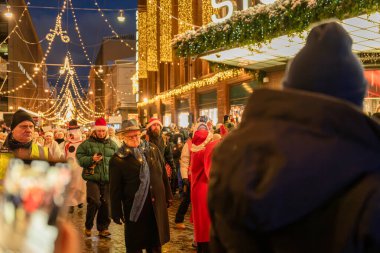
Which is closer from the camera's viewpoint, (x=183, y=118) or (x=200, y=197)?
(x=200, y=197)

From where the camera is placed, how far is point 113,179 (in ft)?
20.0

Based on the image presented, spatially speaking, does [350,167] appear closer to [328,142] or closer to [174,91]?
[328,142]

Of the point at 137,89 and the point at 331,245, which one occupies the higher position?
the point at 137,89

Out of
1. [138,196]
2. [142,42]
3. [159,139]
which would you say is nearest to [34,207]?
[138,196]

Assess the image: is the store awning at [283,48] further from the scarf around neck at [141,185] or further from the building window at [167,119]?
the building window at [167,119]

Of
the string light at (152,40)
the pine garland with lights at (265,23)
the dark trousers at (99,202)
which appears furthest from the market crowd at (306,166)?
the string light at (152,40)

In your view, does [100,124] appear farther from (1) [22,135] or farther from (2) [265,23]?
(2) [265,23]

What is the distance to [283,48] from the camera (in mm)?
14766

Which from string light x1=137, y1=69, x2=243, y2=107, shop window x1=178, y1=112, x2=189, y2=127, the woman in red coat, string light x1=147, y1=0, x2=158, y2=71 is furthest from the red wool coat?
shop window x1=178, y1=112, x2=189, y2=127

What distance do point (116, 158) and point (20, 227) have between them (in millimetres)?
4302

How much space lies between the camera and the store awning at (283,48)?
1132 cm

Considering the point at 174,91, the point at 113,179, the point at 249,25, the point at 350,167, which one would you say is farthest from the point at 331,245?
the point at 174,91

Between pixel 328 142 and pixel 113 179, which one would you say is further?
pixel 113 179

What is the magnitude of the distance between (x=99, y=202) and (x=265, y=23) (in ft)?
19.6
